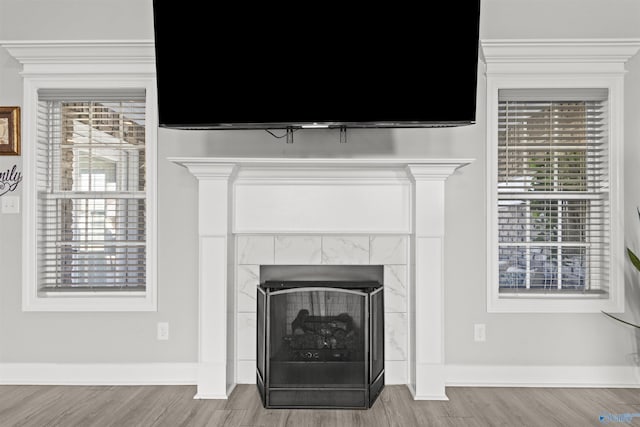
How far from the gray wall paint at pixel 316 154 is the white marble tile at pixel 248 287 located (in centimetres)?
31

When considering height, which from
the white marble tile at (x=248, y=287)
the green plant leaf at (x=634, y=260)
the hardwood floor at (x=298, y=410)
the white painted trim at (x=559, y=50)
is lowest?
the hardwood floor at (x=298, y=410)

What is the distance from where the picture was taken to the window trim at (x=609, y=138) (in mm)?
3066

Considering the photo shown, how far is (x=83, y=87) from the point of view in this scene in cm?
315

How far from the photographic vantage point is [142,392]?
2961 mm

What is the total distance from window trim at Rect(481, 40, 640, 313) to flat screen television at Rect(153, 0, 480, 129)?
60 cm

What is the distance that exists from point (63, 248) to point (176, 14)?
1.76 metres

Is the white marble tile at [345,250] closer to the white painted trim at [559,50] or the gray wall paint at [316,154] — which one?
the gray wall paint at [316,154]

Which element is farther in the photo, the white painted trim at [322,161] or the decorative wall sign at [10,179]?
the decorative wall sign at [10,179]

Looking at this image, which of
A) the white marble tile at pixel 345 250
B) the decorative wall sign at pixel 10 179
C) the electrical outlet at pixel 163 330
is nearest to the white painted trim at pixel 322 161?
the white marble tile at pixel 345 250

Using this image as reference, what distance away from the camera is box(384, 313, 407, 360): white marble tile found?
3.06 meters

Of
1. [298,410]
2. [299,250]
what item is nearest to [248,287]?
[299,250]

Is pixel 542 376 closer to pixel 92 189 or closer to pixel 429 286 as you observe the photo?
pixel 429 286

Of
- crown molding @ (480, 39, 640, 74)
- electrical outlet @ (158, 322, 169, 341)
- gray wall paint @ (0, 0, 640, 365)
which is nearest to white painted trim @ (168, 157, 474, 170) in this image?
gray wall paint @ (0, 0, 640, 365)

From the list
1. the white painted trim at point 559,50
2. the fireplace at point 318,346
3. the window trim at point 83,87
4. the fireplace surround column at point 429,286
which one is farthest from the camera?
the window trim at point 83,87
